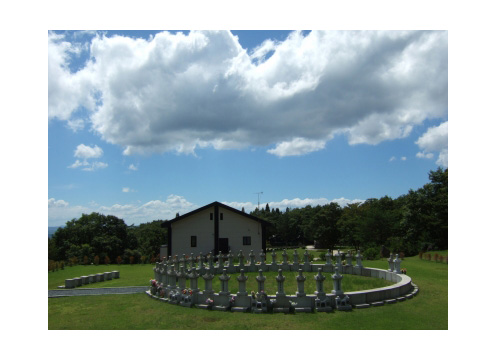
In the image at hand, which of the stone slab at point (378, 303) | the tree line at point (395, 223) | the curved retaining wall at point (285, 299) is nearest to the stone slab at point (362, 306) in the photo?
the curved retaining wall at point (285, 299)

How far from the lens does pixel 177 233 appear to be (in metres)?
31.5

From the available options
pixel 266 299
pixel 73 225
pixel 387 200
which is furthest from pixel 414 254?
pixel 73 225

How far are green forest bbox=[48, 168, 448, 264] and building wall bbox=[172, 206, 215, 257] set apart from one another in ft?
17.7

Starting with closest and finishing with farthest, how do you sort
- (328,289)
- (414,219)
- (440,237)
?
(328,289)
(440,237)
(414,219)

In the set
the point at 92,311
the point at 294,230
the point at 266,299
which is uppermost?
the point at 266,299

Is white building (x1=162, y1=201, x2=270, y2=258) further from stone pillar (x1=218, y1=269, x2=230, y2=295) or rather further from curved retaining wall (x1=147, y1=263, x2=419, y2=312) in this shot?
stone pillar (x1=218, y1=269, x2=230, y2=295)

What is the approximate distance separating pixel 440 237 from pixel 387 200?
17.6m

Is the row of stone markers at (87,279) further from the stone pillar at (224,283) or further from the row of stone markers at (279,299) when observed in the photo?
the stone pillar at (224,283)

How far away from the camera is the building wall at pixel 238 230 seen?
103 ft

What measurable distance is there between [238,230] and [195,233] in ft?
12.5

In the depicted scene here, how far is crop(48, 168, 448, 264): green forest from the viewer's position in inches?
1330

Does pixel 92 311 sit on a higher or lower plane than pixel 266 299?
lower

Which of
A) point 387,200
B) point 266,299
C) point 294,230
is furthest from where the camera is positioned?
point 294,230

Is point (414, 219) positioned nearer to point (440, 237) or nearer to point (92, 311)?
point (440, 237)
